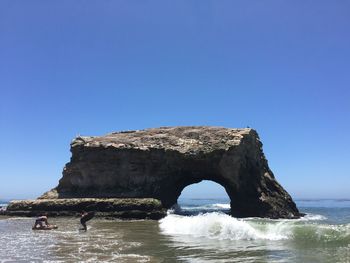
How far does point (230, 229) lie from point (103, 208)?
1578cm

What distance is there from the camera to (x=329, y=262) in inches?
485

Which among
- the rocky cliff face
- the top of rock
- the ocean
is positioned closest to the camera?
the ocean

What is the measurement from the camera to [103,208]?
110ft

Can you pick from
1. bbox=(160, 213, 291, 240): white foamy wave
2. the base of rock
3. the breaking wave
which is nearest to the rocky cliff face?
the base of rock

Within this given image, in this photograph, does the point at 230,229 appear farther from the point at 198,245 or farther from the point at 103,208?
the point at 103,208

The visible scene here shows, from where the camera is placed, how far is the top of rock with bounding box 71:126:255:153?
125 feet

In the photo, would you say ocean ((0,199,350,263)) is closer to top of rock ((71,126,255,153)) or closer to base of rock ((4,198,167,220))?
base of rock ((4,198,167,220))

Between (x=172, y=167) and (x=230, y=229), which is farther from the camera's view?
(x=172, y=167)

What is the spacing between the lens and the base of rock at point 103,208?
107 feet

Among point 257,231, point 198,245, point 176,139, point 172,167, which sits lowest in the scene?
point 198,245

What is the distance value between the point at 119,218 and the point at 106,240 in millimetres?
14392

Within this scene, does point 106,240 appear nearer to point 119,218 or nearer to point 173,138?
point 119,218

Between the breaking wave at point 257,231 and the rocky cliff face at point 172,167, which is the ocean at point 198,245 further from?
the rocky cliff face at point 172,167

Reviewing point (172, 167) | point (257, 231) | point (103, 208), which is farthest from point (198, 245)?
point (172, 167)
